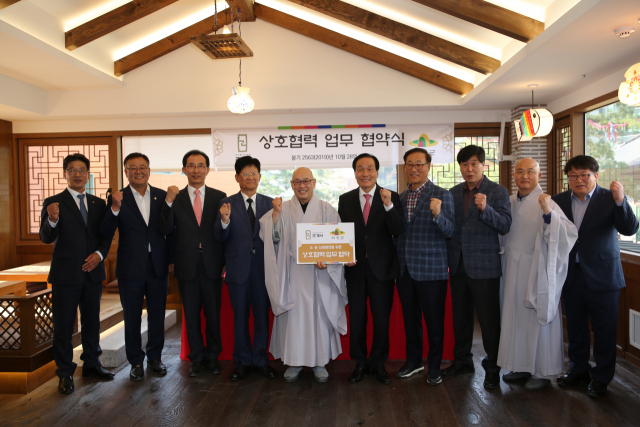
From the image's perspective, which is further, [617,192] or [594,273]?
[594,273]

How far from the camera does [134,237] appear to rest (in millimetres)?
3107

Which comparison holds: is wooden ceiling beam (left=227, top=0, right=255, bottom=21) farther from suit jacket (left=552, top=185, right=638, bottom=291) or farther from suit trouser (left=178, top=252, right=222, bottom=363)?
suit jacket (left=552, top=185, right=638, bottom=291)

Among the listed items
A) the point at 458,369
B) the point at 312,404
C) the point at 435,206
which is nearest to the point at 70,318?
the point at 312,404

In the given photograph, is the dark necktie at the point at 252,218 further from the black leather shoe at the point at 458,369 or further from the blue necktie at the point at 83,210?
the black leather shoe at the point at 458,369

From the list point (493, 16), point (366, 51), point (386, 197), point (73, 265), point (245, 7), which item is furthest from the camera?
point (366, 51)

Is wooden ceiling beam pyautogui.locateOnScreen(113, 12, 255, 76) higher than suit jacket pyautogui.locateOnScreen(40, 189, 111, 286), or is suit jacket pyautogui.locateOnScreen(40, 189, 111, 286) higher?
wooden ceiling beam pyautogui.locateOnScreen(113, 12, 255, 76)

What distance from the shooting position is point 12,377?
302cm

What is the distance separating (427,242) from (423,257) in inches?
4.3

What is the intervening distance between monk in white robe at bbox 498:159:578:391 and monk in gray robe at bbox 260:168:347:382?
1174 mm

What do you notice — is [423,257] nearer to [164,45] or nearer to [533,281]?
[533,281]

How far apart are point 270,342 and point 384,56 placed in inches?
173

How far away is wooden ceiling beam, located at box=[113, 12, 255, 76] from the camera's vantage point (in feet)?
19.9

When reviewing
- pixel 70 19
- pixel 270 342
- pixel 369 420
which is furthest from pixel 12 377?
pixel 70 19

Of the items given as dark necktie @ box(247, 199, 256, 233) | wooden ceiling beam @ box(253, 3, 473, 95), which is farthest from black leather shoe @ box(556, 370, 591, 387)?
wooden ceiling beam @ box(253, 3, 473, 95)
